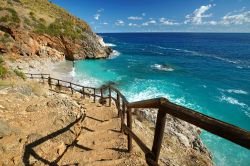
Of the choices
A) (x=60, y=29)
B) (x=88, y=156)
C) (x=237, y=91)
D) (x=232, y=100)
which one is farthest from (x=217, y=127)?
(x=60, y=29)

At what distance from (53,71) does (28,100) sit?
23829 millimetres

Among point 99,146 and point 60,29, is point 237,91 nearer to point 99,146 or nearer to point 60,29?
point 99,146

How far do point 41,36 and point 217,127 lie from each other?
1656 inches

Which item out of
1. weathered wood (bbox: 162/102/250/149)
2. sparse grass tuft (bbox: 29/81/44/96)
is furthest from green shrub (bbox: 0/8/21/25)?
weathered wood (bbox: 162/102/250/149)

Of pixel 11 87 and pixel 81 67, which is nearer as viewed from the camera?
pixel 11 87

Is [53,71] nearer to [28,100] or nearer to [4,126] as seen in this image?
[28,100]

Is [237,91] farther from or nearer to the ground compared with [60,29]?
nearer to the ground

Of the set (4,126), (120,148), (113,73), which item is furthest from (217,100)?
(4,126)

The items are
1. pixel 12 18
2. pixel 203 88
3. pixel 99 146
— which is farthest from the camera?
pixel 12 18

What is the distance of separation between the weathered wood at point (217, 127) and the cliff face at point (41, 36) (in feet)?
122

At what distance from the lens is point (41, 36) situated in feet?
126

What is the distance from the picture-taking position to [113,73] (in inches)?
1412

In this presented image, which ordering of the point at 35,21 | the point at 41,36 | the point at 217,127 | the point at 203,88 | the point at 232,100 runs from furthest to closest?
the point at 35,21 → the point at 41,36 → the point at 203,88 → the point at 232,100 → the point at 217,127

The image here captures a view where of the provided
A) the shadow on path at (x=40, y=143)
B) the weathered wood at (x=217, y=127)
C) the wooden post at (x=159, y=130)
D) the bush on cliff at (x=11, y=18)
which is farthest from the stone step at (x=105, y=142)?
the bush on cliff at (x=11, y=18)
